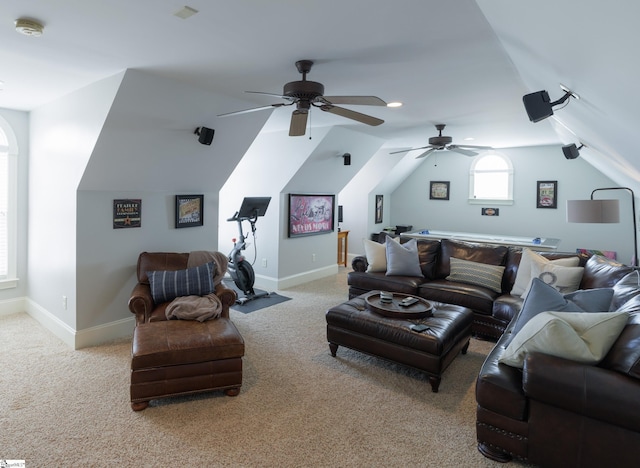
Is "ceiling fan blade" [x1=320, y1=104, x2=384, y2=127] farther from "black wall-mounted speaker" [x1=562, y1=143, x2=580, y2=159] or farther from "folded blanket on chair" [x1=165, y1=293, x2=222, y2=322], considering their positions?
"black wall-mounted speaker" [x1=562, y1=143, x2=580, y2=159]

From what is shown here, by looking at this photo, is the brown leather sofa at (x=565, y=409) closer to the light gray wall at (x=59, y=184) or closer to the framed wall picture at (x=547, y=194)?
the light gray wall at (x=59, y=184)

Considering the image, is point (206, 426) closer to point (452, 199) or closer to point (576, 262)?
point (576, 262)

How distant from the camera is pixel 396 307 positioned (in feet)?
11.2

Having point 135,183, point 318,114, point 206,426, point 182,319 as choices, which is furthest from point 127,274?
point 318,114

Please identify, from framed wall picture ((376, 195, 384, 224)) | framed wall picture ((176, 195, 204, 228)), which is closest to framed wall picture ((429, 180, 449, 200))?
framed wall picture ((376, 195, 384, 224))

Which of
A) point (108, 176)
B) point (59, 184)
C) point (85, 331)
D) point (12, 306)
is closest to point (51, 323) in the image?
point (85, 331)

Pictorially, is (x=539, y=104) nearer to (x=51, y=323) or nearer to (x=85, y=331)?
(x=85, y=331)

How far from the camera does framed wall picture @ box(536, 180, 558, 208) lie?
7.48 meters

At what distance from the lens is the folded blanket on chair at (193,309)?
316 centimetres

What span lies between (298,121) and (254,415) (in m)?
2.21

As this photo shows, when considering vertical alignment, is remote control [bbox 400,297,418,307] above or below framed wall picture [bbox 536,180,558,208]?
below

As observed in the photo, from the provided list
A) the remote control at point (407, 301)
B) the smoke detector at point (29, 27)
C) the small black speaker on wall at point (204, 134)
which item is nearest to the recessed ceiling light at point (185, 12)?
the smoke detector at point (29, 27)

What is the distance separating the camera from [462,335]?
3303 millimetres

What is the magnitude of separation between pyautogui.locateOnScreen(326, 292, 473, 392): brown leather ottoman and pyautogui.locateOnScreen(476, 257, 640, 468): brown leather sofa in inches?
26.9
